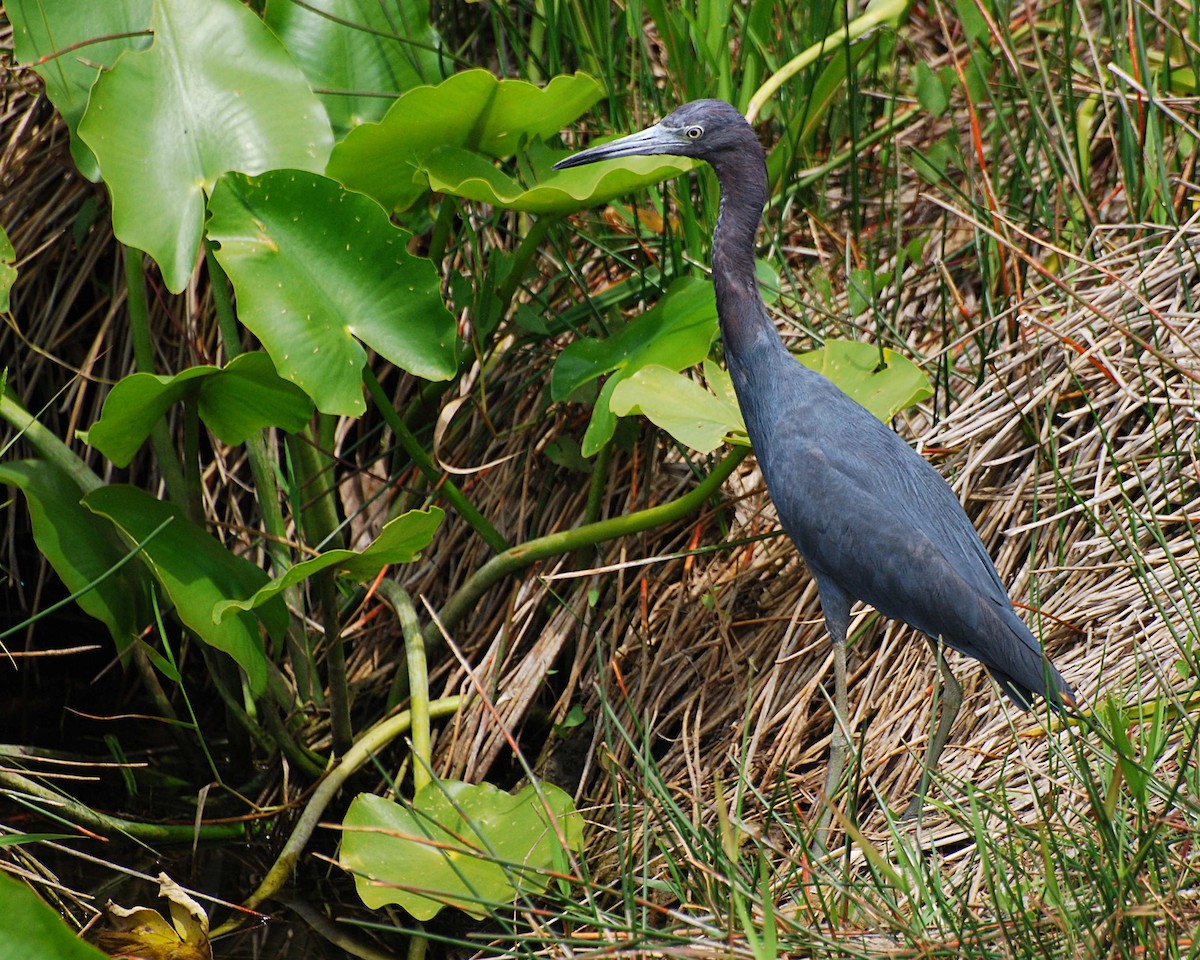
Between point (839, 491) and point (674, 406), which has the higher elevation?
point (674, 406)

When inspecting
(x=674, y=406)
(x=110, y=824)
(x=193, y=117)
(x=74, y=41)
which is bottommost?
(x=110, y=824)

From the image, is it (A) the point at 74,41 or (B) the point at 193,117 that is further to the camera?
(A) the point at 74,41

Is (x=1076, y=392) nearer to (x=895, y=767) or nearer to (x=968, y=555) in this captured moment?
(x=968, y=555)

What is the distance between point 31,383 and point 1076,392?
2.80 metres

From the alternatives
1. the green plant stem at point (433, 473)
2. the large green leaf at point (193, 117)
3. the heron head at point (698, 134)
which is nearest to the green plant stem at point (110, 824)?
the green plant stem at point (433, 473)

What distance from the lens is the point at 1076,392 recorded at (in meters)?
3.01

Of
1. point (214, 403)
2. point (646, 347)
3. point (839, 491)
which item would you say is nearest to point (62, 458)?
point (214, 403)

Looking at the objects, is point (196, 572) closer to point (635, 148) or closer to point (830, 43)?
point (635, 148)

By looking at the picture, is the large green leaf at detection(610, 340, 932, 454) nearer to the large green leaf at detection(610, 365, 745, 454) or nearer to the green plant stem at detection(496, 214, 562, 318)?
the large green leaf at detection(610, 365, 745, 454)

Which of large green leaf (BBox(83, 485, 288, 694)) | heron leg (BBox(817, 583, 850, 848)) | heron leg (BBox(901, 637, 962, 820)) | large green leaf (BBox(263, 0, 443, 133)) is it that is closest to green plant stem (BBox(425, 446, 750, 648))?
heron leg (BBox(817, 583, 850, 848))

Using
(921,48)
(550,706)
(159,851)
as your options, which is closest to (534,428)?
(550,706)

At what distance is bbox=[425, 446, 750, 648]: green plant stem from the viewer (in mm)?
2730

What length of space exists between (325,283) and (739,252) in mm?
885

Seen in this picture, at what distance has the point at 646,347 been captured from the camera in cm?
280
